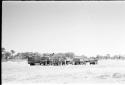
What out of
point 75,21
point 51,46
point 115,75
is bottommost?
point 115,75

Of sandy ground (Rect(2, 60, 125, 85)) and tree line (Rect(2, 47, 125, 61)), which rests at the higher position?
tree line (Rect(2, 47, 125, 61))

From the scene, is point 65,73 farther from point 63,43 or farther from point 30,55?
point 30,55

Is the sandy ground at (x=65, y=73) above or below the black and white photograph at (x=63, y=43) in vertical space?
below

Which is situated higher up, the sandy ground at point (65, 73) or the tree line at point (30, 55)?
the tree line at point (30, 55)

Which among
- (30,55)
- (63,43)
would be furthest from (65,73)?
(30,55)

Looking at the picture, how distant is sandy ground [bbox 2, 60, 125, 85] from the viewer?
5.88 meters

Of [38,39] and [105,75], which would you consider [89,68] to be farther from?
[38,39]

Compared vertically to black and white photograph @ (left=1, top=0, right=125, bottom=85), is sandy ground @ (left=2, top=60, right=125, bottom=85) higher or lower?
lower

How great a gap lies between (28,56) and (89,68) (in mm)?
948

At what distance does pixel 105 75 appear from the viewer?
19.6 feet

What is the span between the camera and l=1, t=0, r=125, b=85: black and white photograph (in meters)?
5.88

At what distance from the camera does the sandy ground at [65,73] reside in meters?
5.88

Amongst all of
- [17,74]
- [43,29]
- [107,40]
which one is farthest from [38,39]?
[107,40]

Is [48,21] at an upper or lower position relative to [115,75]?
upper
